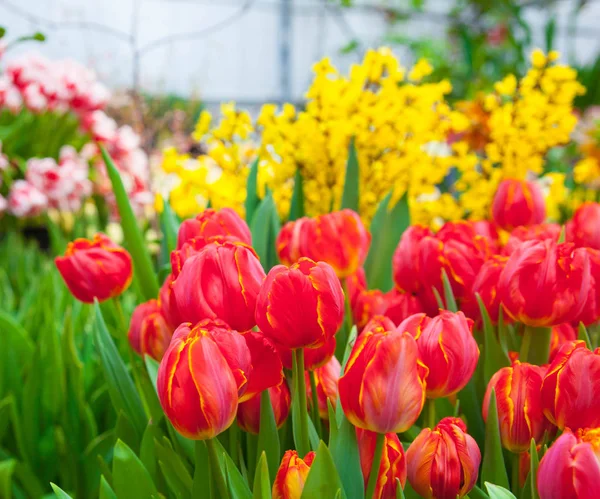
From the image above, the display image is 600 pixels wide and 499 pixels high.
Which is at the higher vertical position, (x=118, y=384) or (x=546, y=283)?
(x=546, y=283)

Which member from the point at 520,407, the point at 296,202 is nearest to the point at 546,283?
the point at 520,407

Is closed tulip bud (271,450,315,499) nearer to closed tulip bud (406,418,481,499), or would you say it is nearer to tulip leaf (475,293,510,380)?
closed tulip bud (406,418,481,499)

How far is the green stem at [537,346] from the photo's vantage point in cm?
46

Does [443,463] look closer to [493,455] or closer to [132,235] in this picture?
[493,455]

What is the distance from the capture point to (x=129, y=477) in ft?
1.35

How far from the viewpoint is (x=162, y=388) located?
1.08ft

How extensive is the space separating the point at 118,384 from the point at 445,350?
28 centimetres

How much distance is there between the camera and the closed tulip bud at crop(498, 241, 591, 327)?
0.41 m

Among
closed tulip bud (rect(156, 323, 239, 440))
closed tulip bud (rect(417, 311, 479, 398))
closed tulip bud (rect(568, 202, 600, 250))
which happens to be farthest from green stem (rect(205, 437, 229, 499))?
closed tulip bud (rect(568, 202, 600, 250))

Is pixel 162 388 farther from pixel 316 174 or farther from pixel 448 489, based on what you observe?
pixel 316 174

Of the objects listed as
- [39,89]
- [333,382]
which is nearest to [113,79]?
[39,89]

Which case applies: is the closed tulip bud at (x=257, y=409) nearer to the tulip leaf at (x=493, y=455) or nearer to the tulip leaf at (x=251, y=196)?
the tulip leaf at (x=493, y=455)

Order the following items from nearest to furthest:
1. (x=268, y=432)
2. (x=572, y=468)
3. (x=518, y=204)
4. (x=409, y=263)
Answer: (x=572, y=468) → (x=268, y=432) → (x=409, y=263) → (x=518, y=204)

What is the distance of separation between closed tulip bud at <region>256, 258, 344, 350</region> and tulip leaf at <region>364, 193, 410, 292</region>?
1.17 feet
